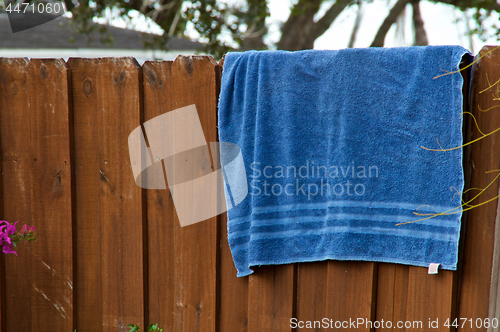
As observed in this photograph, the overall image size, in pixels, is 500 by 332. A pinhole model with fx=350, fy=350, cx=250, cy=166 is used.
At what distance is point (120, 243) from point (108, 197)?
240mm

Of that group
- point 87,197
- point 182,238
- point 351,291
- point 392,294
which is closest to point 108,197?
point 87,197

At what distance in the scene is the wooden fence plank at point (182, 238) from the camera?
5.44 ft

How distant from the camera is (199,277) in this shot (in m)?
1.71

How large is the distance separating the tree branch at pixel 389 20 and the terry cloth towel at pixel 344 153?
22.3 ft

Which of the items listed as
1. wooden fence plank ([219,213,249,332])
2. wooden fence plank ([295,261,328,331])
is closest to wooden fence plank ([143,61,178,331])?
wooden fence plank ([219,213,249,332])

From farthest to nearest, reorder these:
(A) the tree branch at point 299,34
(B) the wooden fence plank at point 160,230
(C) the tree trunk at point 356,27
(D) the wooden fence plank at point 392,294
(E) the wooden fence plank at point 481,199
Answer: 1. (C) the tree trunk at point 356,27
2. (A) the tree branch at point 299,34
3. (B) the wooden fence plank at point 160,230
4. (D) the wooden fence plank at point 392,294
5. (E) the wooden fence plank at point 481,199

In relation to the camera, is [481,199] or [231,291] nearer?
[481,199]

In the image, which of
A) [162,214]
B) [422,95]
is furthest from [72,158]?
[422,95]

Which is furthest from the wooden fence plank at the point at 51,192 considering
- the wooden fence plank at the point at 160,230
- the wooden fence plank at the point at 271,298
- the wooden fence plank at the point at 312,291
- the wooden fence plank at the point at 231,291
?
the wooden fence plank at the point at 312,291

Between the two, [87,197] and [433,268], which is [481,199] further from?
[87,197]

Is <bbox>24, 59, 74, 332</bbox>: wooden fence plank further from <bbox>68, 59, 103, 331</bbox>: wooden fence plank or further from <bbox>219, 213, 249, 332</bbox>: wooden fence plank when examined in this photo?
<bbox>219, 213, 249, 332</bbox>: wooden fence plank

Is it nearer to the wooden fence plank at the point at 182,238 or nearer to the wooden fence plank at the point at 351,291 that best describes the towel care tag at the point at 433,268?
the wooden fence plank at the point at 351,291

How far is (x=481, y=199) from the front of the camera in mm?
1476

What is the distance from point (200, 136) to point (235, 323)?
3.03 feet
